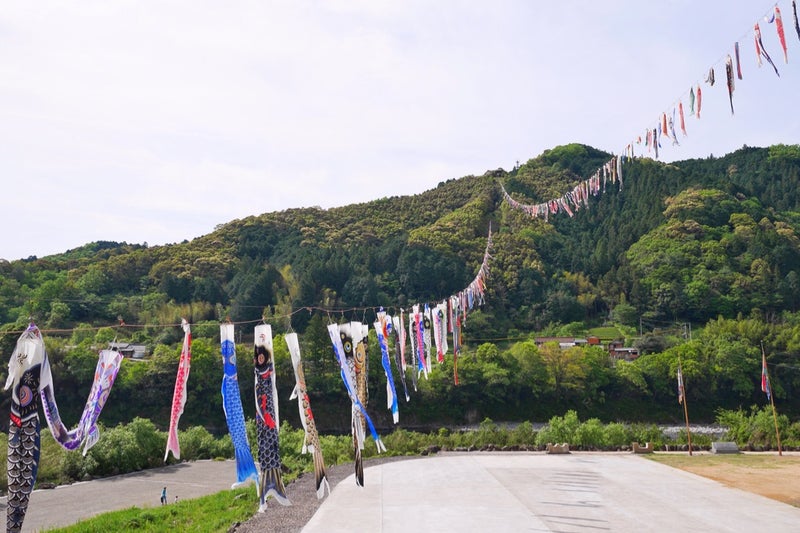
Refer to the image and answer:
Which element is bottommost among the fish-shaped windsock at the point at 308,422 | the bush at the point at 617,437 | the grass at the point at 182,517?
the bush at the point at 617,437

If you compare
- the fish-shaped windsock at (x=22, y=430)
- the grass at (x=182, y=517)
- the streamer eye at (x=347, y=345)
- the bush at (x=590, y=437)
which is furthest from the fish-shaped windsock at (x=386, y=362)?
the bush at (x=590, y=437)

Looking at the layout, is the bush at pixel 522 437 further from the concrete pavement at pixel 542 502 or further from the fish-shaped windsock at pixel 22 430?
the fish-shaped windsock at pixel 22 430

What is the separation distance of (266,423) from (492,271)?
73555 mm

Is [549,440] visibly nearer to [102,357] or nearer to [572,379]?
[102,357]

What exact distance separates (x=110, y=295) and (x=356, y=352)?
228 ft

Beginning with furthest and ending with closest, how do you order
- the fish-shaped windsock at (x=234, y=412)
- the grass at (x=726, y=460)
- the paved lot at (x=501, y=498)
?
the grass at (x=726, y=460), the paved lot at (x=501, y=498), the fish-shaped windsock at (x=234, y=412)

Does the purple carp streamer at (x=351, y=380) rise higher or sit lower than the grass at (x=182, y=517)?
higher

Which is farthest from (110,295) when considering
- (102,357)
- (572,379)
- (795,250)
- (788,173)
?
(788,173)

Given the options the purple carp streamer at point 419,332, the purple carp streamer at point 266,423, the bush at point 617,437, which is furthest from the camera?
the bush at point 617,437

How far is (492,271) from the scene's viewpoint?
83938 mm

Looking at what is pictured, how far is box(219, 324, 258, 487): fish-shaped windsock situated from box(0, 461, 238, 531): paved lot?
837 cm

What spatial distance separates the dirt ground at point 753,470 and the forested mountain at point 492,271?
37.6 metres

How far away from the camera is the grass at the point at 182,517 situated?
15.5 m

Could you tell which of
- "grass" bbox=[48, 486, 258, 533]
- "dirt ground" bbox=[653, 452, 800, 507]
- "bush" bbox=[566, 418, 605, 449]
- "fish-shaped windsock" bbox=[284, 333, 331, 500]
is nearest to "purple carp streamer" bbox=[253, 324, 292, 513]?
"fish-shaped windsock" bbox=[284, 333, 331, 500]
